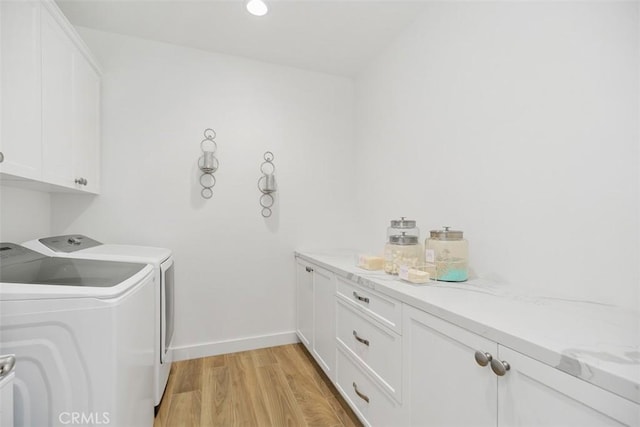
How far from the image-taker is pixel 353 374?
1571 mm

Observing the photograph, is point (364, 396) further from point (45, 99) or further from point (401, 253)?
point (45, 99)

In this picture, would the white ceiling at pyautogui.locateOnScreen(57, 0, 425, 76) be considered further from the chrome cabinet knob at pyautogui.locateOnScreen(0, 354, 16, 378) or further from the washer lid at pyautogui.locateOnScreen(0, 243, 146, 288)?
the chrome cabinet knob at pyautogui.locateOnScreen(0, 354, 16, 378)

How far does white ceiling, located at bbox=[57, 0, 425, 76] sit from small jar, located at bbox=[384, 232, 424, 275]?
1.54m

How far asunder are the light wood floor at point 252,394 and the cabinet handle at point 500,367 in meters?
1.14

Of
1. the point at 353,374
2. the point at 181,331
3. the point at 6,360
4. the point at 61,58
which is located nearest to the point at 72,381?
the point at 6,360

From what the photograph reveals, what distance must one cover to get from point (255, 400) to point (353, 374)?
69 cm

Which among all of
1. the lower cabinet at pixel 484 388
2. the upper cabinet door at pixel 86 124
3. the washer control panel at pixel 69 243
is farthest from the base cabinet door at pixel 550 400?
the upper cabinet door at pixel 86 124

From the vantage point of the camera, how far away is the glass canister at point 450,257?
4.49ft

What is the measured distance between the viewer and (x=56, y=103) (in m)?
1.53

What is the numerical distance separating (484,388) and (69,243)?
7.42ft

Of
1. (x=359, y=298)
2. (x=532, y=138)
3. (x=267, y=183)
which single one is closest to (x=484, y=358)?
(x=359, y=298)

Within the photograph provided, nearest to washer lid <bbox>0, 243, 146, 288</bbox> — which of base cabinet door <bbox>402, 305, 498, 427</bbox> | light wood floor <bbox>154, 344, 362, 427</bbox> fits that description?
light wood floor <bbox>154, 344, 362, 427</bbox>

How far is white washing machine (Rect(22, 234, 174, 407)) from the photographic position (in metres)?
1.59

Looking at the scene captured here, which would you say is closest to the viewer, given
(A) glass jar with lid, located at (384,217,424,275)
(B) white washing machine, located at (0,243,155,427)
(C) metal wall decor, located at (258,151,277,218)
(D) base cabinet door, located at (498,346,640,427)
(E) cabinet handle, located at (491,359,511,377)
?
(D) base cabinet door, located at (498,346,640,427)
